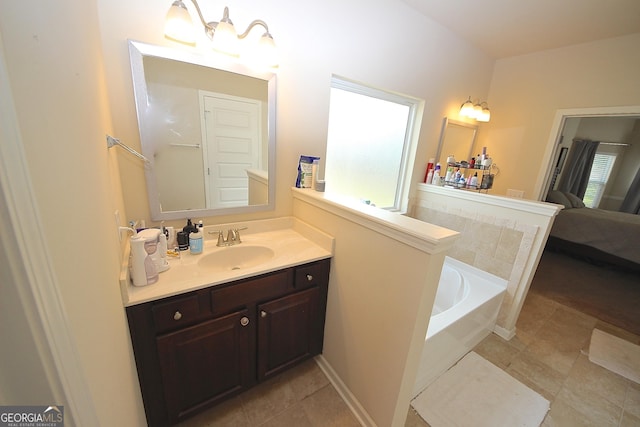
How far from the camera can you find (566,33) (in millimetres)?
1934

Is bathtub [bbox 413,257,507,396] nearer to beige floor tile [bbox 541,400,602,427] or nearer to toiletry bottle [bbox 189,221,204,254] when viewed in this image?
beige floor tile [bbox 541,400,602,427]

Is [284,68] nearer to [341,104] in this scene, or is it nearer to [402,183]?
[341,104]

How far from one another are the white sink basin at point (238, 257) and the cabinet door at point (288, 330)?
0.28 m

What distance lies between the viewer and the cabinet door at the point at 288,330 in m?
1.22

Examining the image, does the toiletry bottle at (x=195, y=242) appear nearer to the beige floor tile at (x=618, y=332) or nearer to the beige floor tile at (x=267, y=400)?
the beige floor tile at (x=267, y=400)

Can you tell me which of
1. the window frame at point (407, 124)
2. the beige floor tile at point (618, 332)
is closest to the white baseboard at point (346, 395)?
the window frame at point (407, 124)

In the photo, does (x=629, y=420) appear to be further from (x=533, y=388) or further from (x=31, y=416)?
(x=31, y=416)

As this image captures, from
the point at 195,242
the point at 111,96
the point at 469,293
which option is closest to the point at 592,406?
the point at 469,293

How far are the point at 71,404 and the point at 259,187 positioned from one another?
48.6 inches

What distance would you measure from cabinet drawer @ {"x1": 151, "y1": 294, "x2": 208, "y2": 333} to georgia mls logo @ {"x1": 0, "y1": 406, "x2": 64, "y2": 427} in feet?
1.98

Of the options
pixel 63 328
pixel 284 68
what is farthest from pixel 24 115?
pixel 284 68

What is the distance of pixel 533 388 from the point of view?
4.79 ft

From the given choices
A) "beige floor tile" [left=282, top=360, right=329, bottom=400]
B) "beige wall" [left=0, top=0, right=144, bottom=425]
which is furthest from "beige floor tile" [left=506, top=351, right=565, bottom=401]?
"beige wall" [left=0, top=0, right=144, bottom=425]

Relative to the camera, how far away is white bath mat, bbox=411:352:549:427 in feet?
4.18
